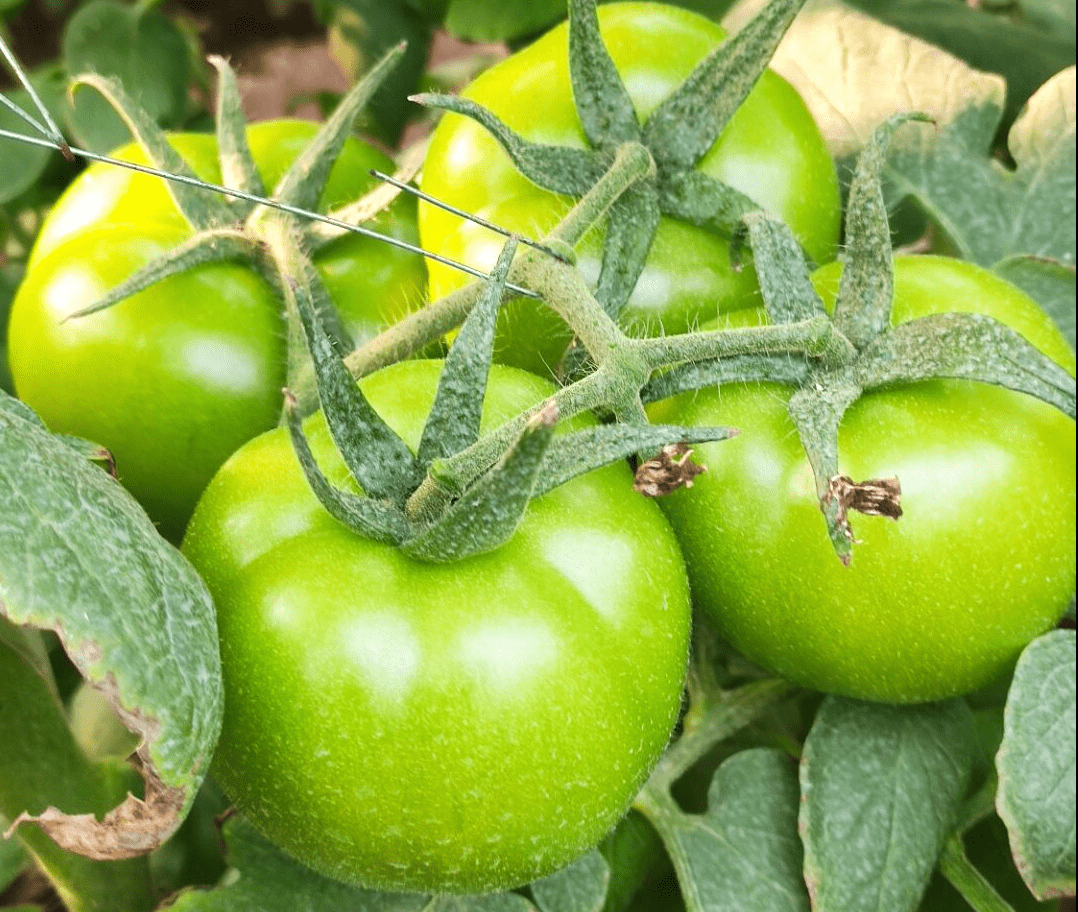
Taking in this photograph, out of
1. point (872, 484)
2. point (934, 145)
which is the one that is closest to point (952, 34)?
point (934, 145)

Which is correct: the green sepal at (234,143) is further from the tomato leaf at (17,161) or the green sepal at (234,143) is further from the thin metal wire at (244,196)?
the tomato leaf at (17,161)

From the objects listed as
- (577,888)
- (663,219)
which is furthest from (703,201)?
(577,888)

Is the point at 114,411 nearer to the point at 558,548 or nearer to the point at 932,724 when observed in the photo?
the point at 558,548

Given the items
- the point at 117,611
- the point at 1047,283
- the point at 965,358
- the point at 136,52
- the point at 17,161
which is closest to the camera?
the point at 117,611

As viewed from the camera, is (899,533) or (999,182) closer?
(899,533)

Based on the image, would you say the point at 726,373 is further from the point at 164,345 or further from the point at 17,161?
the point at 17,161

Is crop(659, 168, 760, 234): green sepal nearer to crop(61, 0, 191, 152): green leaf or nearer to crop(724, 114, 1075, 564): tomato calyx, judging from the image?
crop(724, 114, 1075, 564): tomato calyx

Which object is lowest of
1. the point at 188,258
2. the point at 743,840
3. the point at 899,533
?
the point at 743,840

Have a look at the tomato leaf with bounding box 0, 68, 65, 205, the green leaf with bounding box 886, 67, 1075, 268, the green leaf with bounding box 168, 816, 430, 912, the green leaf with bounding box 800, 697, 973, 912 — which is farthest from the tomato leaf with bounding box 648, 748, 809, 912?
the tomato leaf with bounding box 0, 68, 65, 205
